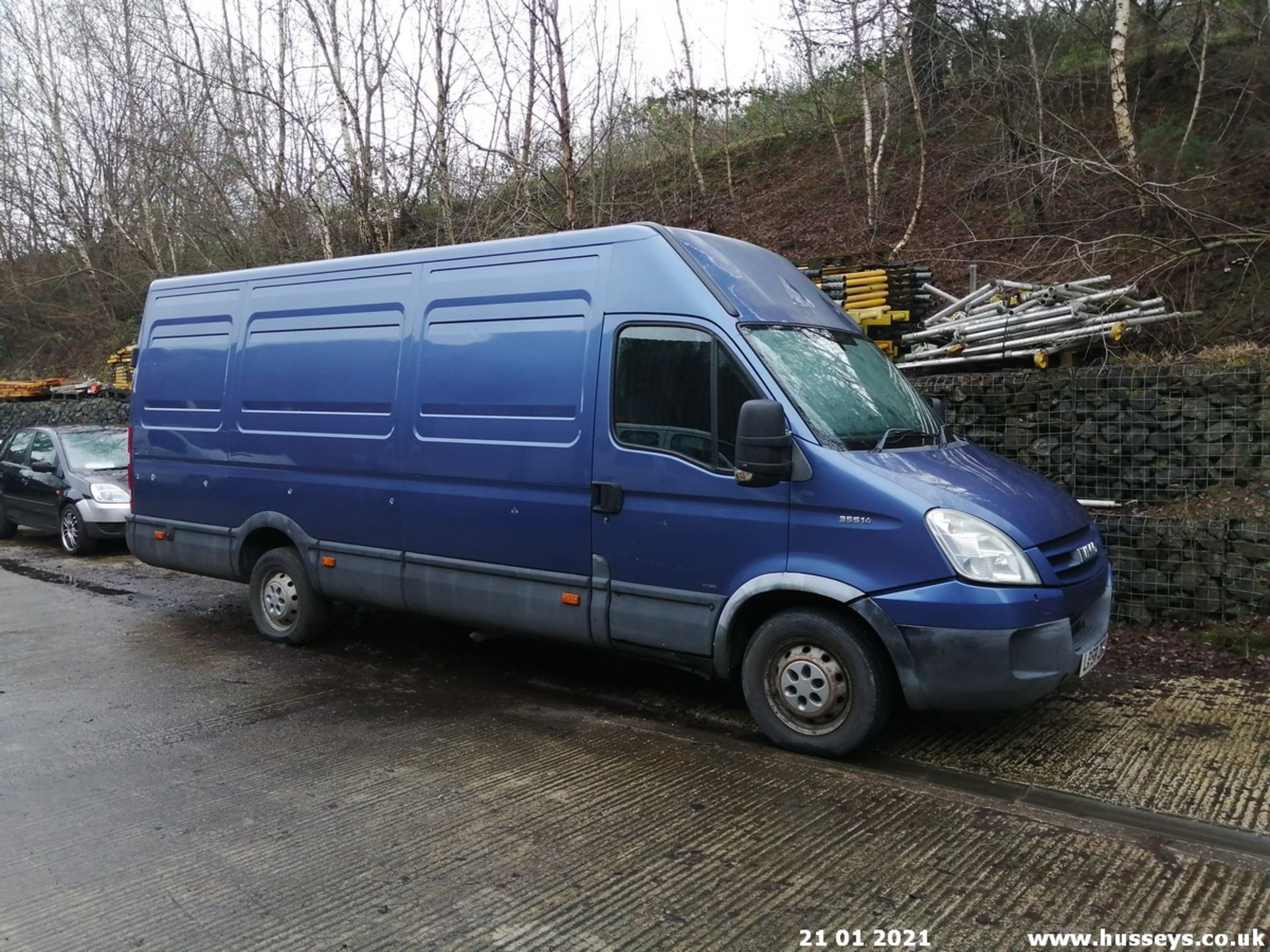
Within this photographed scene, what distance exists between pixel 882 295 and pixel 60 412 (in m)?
17.5

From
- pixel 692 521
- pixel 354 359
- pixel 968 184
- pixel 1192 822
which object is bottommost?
pixel 1192 822

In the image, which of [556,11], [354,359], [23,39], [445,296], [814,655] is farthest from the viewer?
[23,39]

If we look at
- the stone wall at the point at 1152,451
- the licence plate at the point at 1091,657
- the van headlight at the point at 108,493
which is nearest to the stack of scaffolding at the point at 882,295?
the stone wall at the point at 1152,451

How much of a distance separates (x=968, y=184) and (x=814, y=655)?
1273cm

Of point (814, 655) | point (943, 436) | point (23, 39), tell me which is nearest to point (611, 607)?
point (814, 655)

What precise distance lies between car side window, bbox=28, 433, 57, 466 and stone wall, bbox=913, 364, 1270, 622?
10830 millimetres

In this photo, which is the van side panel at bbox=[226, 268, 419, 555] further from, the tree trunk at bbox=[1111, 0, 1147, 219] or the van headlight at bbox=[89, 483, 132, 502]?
the tree trunk at bbox=[1111, 0, 1147, 219]

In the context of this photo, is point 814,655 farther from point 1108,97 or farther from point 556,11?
point 1108,97

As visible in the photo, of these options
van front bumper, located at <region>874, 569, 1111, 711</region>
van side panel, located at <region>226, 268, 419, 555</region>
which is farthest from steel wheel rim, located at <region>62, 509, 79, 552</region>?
van front bumper, located at <region>874, 569, 1111, 711</region>

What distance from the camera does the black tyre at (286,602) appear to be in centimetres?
733

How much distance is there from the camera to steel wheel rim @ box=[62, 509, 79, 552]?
12250 mm

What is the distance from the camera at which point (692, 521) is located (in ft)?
17.5

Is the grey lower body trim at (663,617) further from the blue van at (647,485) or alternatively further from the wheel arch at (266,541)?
the wheel arch at (266,541)

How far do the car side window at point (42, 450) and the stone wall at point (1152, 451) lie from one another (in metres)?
10.8
